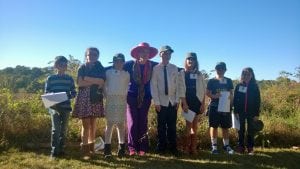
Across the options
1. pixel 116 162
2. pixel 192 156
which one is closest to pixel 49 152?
pixel 116 162

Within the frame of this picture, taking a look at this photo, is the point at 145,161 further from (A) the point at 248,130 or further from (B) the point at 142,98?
(A) the point at 248,130

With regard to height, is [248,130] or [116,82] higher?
[116,82]

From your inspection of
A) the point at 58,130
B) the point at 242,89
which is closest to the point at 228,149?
the point at 242,89

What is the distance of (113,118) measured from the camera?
691 centimetres

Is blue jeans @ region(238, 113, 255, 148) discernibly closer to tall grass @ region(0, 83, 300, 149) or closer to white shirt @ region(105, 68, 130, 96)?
tall grass @ region(0, 83, 300, 149)

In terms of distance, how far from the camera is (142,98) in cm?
720

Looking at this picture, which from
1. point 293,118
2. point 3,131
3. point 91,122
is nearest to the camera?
point 91,122

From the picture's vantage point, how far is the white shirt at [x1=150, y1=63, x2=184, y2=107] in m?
7.12

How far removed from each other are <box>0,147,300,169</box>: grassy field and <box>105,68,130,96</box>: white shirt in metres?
1.21

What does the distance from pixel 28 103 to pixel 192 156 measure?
4.03m

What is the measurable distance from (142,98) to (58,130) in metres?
1.65

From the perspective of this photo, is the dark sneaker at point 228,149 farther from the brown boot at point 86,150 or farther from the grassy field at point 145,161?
the brown boot at point 86,150

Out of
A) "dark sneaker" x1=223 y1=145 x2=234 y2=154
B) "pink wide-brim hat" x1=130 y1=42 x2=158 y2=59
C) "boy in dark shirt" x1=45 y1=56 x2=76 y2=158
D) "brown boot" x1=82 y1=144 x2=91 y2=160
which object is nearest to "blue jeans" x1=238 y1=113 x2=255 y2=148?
"dark sneaker" x1=223 y1=145 x2=234 y2=154

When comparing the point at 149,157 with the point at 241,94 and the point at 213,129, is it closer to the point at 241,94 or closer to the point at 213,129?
the point at 213,129
